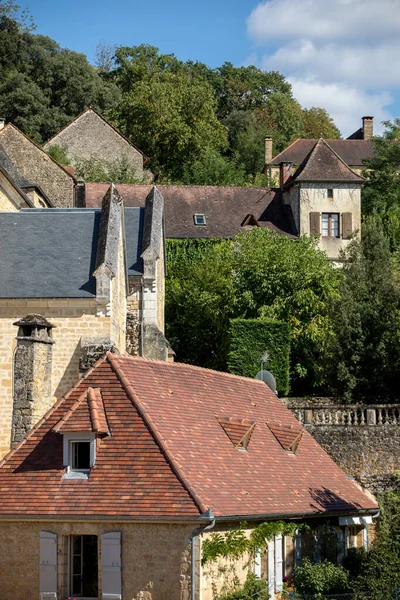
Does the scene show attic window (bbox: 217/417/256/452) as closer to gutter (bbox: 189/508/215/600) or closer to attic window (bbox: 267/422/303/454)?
attic window (bbox: 267/422/303/454)

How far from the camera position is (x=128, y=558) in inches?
735

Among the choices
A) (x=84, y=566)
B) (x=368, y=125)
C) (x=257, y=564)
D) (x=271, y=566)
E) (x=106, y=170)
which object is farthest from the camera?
(x=368, y=125)

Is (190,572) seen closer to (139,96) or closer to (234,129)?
(139,96)

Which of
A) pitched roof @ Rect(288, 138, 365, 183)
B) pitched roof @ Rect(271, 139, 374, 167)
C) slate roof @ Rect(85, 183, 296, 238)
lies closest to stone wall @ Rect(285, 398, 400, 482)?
slate roof @ Rect(85, 183, 296, 238)

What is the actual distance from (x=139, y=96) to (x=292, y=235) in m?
21.5

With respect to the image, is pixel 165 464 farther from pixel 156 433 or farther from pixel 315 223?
pixel 315 223

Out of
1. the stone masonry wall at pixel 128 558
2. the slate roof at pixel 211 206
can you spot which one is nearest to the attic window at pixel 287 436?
the stone masonry wall at pixel 128 558

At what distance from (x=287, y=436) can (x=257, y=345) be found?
16.1 metres

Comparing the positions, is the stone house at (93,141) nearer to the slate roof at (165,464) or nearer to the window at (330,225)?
the window at (330,225)

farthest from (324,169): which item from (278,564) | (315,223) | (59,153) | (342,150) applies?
(278,564)

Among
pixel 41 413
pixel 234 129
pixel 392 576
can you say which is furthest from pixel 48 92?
pixel 392 576

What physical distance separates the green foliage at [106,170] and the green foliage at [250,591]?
42.8 m

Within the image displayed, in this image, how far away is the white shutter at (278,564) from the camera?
20984 mm

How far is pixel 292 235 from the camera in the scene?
2079 inches
